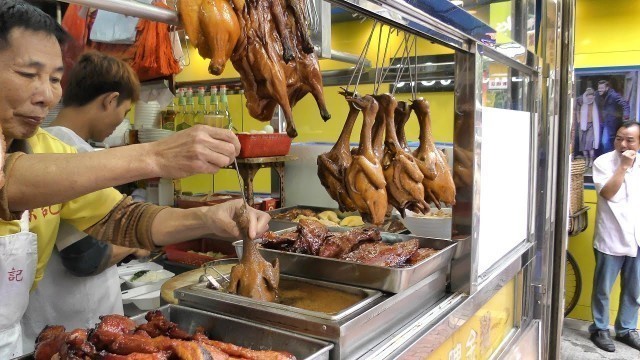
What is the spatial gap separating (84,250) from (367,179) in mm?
1307

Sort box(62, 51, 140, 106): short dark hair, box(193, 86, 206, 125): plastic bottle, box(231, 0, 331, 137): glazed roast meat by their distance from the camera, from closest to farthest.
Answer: box(231, 0, 331, 137): glazed roast meat → box(62, 51, 140, 106): short dark hair → box(193, 86, 206, 125): plastic bottle

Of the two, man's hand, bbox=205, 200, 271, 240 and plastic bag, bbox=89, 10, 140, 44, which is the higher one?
plastic bag, bbox=89, 10, 140, 44

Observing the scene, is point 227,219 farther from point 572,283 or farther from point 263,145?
point 572,283

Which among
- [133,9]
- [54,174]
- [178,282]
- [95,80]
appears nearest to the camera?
[133,9]

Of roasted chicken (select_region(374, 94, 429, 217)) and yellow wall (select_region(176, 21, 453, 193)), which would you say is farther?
yellow wall (select_region(176, 21, 453, 193))

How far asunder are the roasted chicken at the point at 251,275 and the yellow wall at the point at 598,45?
5316mm

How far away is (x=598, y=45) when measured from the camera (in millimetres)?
5703

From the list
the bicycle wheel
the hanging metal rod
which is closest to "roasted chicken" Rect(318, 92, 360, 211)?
the hanging metal rod

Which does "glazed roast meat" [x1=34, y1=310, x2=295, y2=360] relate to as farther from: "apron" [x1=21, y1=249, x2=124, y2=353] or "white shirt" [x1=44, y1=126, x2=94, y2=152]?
"white shirt" [x1=44, y1=126, x2=94, y2=152]

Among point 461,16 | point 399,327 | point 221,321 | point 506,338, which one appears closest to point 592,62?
point 506,338

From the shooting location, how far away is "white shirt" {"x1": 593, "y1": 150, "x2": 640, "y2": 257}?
209 inches

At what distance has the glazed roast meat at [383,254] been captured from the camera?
6.37 feet

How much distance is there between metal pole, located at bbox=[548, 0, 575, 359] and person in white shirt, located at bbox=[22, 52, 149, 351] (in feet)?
8.79

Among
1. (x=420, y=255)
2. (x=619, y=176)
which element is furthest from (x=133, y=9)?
(x=619, y=176)
